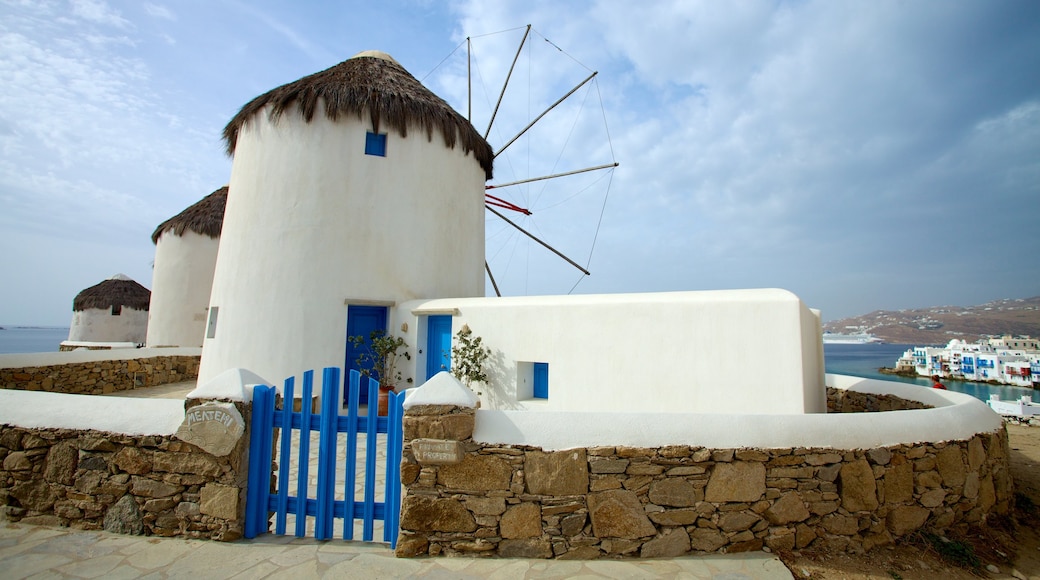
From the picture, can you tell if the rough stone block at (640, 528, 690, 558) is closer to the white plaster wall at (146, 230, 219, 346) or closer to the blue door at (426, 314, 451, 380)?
the blue door at (426, 314, 451, 380)

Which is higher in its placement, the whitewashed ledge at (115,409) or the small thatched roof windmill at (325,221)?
the small thatched roof windmill at (325,221)

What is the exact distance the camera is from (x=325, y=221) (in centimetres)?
944

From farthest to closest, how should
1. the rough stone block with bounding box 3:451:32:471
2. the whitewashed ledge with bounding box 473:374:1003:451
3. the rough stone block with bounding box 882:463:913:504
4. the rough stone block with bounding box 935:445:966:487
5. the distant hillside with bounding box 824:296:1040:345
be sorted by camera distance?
the distant hillside with bounding box 824:296:1040:345 → the rough stone block with bounding box 935:445:966:487 → the rough stone block with bounding box 3:451:32:471 → the rough stone block with bounding box 882:463:913:504 → the whitewashed ledge with bounding box 473:374:1003:451

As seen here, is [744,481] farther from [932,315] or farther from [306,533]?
[932,315]

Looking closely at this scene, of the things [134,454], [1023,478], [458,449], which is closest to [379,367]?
[134,454]

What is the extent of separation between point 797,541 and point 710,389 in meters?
2.71

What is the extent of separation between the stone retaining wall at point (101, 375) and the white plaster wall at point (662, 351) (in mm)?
9751

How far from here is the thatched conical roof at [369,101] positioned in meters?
9.66

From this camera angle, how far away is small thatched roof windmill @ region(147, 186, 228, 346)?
17.3m

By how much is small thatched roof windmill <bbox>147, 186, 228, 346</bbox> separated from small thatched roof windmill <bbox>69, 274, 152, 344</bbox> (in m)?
10.4

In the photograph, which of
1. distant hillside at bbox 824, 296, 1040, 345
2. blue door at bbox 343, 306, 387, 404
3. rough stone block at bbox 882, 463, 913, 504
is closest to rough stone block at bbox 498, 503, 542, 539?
rough stone block at bbox 882, 463, 913, 504

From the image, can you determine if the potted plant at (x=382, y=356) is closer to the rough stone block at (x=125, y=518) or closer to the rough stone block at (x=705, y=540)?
the rough stone block at (x=125, y=518)

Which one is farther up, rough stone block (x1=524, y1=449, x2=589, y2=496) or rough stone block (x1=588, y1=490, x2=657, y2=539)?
rough stone block (x1=524, y1=449, x2=589, y2=496)

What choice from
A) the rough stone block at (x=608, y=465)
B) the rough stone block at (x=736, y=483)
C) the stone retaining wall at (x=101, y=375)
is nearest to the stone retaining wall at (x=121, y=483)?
the rough stone block at (x=608, y=465)
